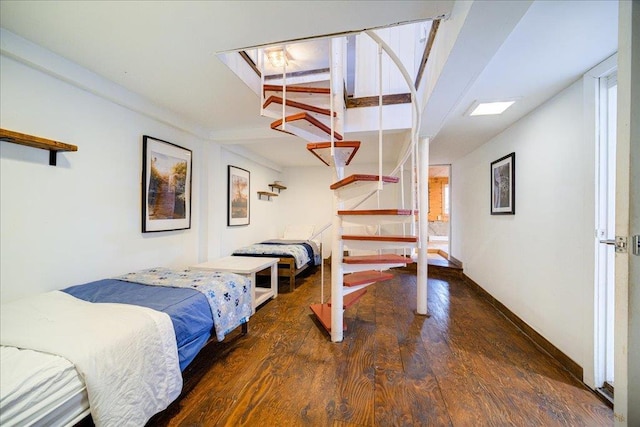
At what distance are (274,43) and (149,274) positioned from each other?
225cm

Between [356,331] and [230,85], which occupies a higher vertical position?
[230,85]

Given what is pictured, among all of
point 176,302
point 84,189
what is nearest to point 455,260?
point 176,302

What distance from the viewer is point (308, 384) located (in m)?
1.59

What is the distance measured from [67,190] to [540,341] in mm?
4178

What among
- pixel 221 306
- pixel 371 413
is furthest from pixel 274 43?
pixel 371 413

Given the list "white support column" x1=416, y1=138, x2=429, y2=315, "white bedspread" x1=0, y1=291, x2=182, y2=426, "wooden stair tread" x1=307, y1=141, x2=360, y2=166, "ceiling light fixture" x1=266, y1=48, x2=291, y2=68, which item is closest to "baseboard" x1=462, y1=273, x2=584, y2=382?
"white support column" x1=416, y1=138, x2=429, y2=315

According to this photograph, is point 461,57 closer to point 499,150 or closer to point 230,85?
point 230,85

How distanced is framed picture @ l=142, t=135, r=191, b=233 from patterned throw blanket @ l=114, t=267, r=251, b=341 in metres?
0.59

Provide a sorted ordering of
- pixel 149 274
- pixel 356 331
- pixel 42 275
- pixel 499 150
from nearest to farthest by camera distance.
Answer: pixel 42 275 → pixel 149 274 → pixel 356 331 → pixel 499 150

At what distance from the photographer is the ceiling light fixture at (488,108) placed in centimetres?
205

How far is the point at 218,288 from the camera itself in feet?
6.33

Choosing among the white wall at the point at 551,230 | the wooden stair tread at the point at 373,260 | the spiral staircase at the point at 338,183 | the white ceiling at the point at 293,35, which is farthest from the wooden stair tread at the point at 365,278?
the white ceiling at the point at 293,35

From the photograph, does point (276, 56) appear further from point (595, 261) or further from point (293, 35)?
point (595, 261)

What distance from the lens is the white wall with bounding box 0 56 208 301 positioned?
1548mm
